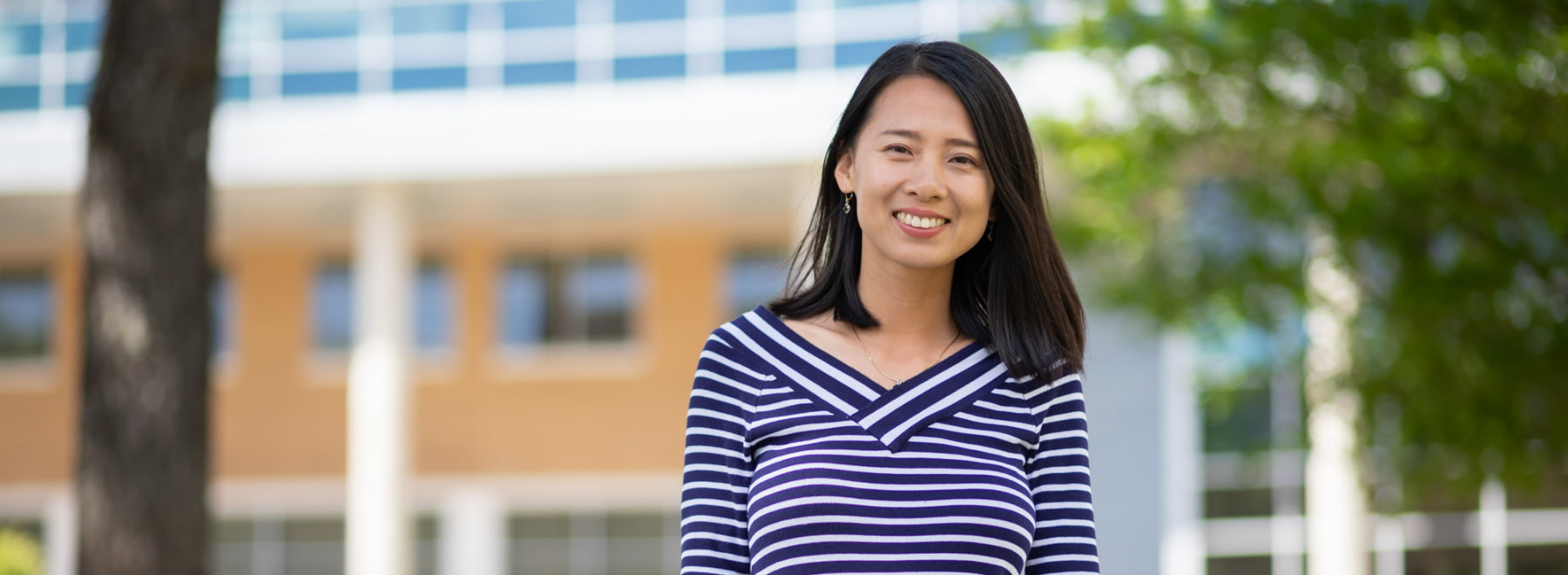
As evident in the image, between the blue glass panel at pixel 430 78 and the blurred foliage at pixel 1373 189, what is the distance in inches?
410

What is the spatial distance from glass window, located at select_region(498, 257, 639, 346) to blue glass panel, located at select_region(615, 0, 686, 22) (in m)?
5.20

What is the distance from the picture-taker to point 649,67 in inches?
808

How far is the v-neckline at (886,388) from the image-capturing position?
2357 mm

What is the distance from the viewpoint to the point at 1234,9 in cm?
908

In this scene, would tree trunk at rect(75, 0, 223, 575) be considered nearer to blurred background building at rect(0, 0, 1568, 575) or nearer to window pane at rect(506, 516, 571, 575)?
blurred background building at rect(0, 0, 1568, 575)

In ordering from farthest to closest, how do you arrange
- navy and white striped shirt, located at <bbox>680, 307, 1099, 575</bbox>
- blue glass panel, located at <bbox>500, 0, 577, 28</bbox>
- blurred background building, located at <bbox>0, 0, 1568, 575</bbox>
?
blue glass panel, located at <bbox>500, 0, 577, 28</bbox>
blurred background building, located at <bbox>0, 0, 1568, 575</bbox>
navy and white striped shirt, located at <bbox>680, 307, 1099, 575</bbox>

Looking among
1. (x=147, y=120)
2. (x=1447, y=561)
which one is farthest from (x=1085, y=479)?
(x=1447, y=561)

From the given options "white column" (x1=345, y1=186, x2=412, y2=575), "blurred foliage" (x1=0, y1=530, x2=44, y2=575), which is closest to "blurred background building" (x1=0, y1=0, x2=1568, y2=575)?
"white column" (x1=345, y1=186, x2=412, y2=575)

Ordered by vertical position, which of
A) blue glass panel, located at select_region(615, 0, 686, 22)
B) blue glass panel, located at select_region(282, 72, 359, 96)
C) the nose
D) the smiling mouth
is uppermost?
blue glass panel, located at select_region(615, 0, 686, 22)

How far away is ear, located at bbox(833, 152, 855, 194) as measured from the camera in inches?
98.1

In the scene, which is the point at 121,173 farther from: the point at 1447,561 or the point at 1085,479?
the point at 1447,561

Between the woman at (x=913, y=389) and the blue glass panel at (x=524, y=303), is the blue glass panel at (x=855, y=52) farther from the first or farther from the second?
the woman at (x=913, y=389)

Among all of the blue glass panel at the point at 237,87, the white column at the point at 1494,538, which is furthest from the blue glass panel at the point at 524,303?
the white column at the point at 1494,538

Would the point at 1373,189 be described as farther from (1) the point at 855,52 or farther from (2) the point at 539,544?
(2) the point at 539,544
